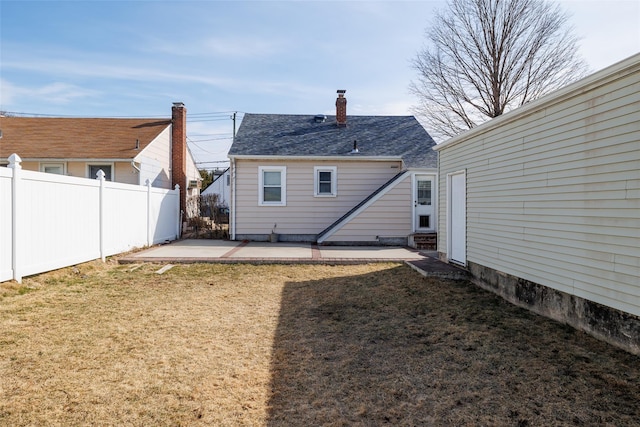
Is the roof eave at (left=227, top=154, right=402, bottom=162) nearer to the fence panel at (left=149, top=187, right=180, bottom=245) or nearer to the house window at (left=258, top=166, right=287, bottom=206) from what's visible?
the house window at (left=258, top=166, right=287, bottom=206)

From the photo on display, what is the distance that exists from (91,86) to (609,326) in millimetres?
26394

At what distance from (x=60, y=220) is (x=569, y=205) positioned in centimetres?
886

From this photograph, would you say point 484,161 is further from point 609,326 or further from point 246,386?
point 246,386

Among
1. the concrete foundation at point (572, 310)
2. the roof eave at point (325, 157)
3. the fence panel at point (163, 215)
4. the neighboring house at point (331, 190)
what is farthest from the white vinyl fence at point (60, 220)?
the concrete foundation at point (572, 310)

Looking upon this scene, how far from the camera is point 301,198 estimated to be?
50.8 feet

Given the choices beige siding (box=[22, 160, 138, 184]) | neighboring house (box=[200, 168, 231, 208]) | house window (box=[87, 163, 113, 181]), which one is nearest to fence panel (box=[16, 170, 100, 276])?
beige siding (box=[22, 160, 138, 184])

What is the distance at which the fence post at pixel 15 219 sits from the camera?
21.9 feet

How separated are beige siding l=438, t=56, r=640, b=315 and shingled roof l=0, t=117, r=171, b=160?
14345 mm

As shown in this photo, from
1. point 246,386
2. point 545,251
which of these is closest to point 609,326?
point 545,251

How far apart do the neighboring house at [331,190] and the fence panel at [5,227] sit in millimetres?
8748

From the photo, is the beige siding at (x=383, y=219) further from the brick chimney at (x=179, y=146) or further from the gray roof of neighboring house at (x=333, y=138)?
the brick chimney at (x=179, y=146)

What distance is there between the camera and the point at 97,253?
962 cm

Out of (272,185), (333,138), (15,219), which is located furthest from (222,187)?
(15,219)

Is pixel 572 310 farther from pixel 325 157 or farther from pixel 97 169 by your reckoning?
pixel 97 169
